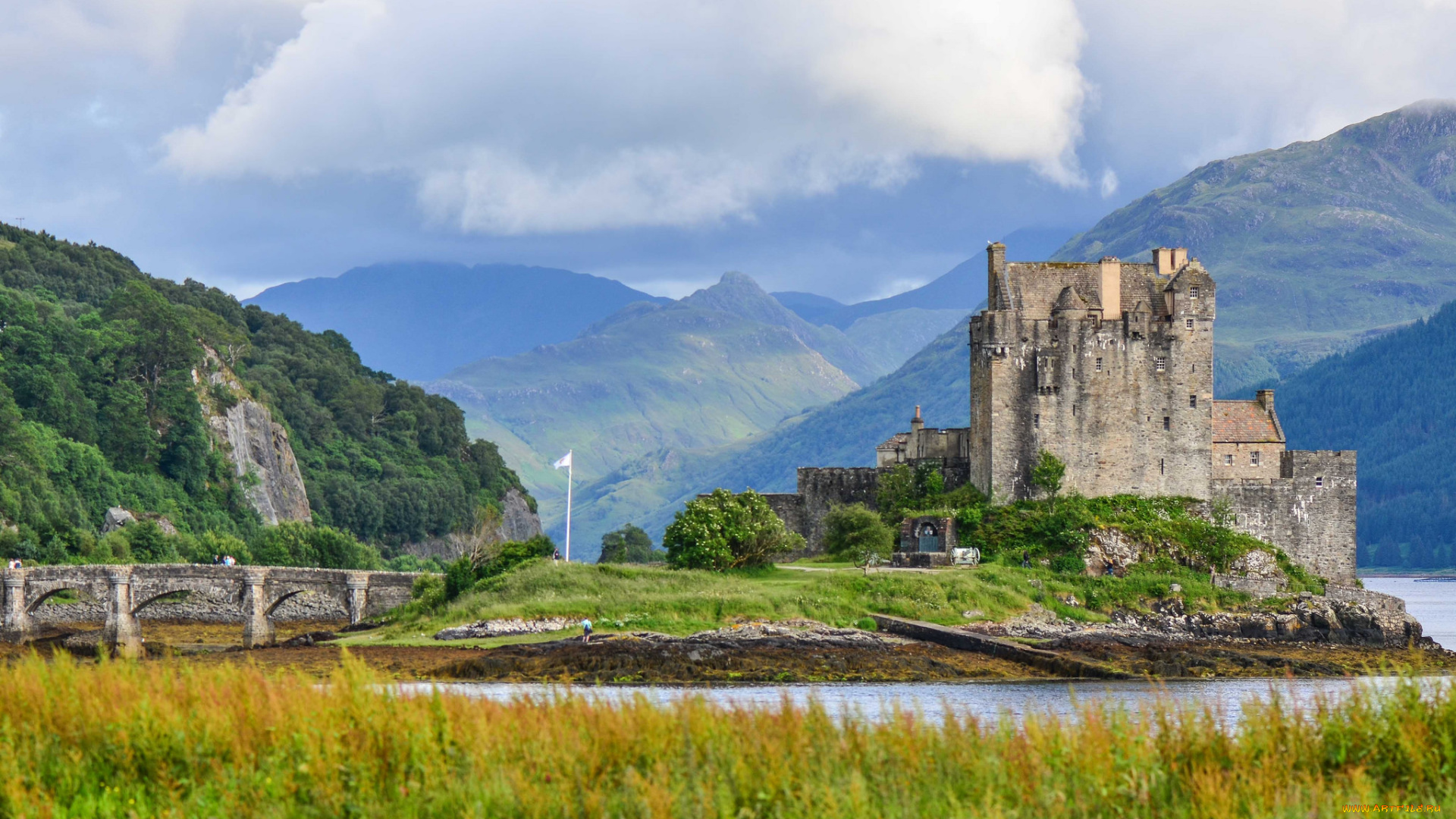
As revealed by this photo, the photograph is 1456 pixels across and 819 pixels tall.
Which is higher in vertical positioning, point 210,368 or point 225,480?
point 210,368

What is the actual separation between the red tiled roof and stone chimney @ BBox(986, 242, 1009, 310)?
11.6 metres

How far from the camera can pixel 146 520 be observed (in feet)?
340

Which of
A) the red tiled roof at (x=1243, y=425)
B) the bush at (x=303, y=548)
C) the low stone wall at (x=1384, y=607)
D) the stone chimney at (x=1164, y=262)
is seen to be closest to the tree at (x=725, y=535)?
the red tiled roof at (x=1243, y=425)

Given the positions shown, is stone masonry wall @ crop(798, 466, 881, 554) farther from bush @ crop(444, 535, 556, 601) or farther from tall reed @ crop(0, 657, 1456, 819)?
tall reed @ crop(0, 657, 1456, 819)

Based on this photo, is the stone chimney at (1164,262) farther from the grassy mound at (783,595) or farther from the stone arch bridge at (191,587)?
the stone arch bridge at (191,587)

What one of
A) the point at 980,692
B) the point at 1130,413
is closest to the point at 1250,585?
the point at 1130,413

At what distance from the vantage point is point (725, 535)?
68.6m

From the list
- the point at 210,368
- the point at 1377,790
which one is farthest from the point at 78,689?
the point at 210,368

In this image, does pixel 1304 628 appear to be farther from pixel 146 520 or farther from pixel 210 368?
pixel 210 368

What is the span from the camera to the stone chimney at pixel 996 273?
2904 inches

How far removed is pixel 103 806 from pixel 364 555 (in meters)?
92.1

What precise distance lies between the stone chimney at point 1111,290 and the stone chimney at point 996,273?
4.46 m

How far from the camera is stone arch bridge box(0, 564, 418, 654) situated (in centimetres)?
7650

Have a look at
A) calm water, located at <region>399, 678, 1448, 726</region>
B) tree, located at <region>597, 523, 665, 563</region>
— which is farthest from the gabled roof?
tree, located at <region>597, 523, 665, 563</region>
